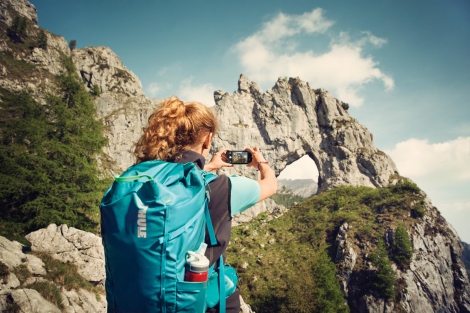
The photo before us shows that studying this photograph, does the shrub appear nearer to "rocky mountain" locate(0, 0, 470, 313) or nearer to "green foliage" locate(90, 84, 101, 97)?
"rocky mountain" locate(0, 0, 470, 313)

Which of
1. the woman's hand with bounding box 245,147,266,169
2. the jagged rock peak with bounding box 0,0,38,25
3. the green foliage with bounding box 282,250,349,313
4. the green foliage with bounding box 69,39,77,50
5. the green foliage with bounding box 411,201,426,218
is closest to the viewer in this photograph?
the woman's hand with bounding box 245,147,266,169

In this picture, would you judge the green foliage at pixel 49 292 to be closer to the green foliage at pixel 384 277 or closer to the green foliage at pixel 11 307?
the green foliage at pixel 11 307

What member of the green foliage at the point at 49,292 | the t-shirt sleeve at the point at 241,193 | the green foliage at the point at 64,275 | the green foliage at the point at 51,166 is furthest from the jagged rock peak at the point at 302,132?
the t-shirt sleeve at the point at 241,193

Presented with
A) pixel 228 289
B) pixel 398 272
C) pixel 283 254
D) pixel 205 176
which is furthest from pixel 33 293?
pixel 398 272

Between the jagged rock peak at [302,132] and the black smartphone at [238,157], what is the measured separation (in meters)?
43.1

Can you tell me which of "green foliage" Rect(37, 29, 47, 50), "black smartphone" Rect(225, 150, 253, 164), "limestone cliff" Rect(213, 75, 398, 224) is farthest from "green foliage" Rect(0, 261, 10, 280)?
"green foliage" Rect(37, 29, 47, 50)

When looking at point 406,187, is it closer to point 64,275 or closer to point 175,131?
point 64,275

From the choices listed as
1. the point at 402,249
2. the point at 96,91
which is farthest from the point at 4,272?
the point at 96,91

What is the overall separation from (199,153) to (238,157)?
32.4 inches

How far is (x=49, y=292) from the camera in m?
6.43

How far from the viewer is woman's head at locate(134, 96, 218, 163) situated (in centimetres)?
172

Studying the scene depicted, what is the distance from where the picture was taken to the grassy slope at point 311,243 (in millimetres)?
23828

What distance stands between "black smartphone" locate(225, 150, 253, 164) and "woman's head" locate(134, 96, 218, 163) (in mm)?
706

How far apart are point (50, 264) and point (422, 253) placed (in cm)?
4087
